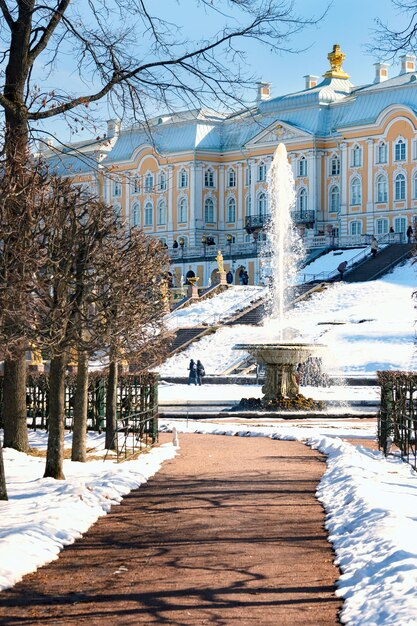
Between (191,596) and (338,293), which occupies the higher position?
(338,293)

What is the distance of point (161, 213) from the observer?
284 feet

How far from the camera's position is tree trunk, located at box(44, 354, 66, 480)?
13.5 m

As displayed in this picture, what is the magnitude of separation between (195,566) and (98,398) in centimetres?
1335

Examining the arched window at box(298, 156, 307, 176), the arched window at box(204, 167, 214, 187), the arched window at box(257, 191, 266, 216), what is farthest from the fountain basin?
the arched window at box(204, 167, 214, 187)

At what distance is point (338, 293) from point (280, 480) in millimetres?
39711

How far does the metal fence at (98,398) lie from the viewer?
19203 mm

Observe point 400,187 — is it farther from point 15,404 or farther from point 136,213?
point 15,404

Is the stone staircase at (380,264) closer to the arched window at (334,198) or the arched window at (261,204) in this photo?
the arched window at (334,198)

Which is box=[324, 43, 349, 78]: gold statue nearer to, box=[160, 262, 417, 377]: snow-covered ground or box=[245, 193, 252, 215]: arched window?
box=[245, 193, 252, 215]: arched window

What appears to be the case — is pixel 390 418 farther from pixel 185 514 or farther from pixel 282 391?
pixel 282 391

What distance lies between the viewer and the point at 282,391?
92.5ft

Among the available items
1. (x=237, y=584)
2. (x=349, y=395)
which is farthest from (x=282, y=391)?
(x=237, y=584)

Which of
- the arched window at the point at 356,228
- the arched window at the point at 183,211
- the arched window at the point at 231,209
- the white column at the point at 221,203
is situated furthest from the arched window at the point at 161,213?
the arched window at the point at 356,228

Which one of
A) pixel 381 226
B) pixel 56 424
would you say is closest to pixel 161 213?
pixel 381 226
